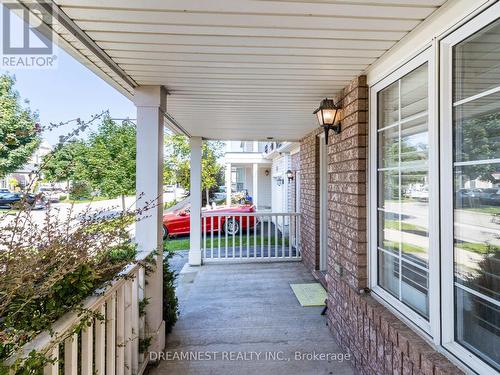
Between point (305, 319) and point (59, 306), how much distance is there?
2.75 metres

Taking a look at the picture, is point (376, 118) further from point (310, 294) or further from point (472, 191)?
point (310, 294)

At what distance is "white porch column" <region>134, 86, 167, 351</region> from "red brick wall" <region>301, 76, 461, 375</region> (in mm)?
1777

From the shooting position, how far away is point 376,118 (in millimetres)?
2432

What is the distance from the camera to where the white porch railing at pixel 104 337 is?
122cm

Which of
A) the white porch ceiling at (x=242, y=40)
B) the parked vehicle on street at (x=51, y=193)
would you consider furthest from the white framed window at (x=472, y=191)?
the parked vehicle on street at (x=51, y=193)

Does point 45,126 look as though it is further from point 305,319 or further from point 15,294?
point 305,319

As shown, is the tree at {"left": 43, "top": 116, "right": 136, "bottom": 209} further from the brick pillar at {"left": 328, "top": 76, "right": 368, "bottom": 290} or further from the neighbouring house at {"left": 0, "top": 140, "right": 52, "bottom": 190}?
the neighbouring house at {"left": 0, "top": 140, "right": 52, "bottom": 190}

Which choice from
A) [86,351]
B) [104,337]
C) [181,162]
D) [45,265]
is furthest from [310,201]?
[181,162]

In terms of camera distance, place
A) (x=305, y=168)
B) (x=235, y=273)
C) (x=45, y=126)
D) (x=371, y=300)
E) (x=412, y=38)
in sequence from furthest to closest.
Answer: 1. (x=305, y=168)
2. (x=235, y=273)
3. (x=371, y=300)
4. (x=412, y=38)
5. (x=45, y=126)

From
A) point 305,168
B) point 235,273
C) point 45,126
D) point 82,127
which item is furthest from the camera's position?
point 305,168

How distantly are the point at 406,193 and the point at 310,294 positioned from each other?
2.60m

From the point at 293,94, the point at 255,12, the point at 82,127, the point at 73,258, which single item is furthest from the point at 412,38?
the point at 73,258

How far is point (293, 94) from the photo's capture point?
3.09m

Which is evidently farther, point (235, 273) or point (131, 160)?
point (131, 160)
